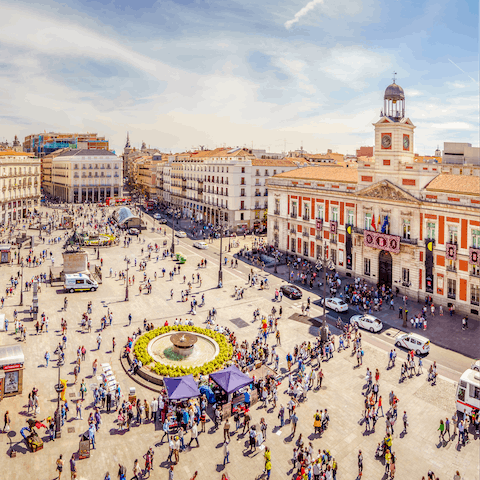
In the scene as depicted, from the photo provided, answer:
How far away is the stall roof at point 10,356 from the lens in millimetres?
24969

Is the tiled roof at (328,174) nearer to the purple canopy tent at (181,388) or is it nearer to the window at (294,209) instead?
the window at (294,209)

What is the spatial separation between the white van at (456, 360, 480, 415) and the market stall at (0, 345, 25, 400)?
2507cm

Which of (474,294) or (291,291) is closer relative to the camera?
(474,294)

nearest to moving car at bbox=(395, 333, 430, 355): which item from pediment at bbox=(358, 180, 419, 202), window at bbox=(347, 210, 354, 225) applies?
pediment at bbox=(358, 180, 419, 202)

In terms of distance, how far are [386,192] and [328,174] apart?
40.2 feet

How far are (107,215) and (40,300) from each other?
5965 centimetres

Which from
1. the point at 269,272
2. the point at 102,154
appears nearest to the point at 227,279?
the point at 269,272

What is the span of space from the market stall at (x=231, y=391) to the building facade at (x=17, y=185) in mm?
75598

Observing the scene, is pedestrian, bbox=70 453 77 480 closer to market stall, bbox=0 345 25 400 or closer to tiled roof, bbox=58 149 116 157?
market stall, bbox=0 345 25 400

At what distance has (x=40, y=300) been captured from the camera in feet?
135

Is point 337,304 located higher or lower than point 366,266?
lower

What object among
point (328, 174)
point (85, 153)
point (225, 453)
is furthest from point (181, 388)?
point (85, 153)

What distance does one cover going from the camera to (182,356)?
Answer: 1185 inches

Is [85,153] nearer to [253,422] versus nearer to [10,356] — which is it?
[10,356]
